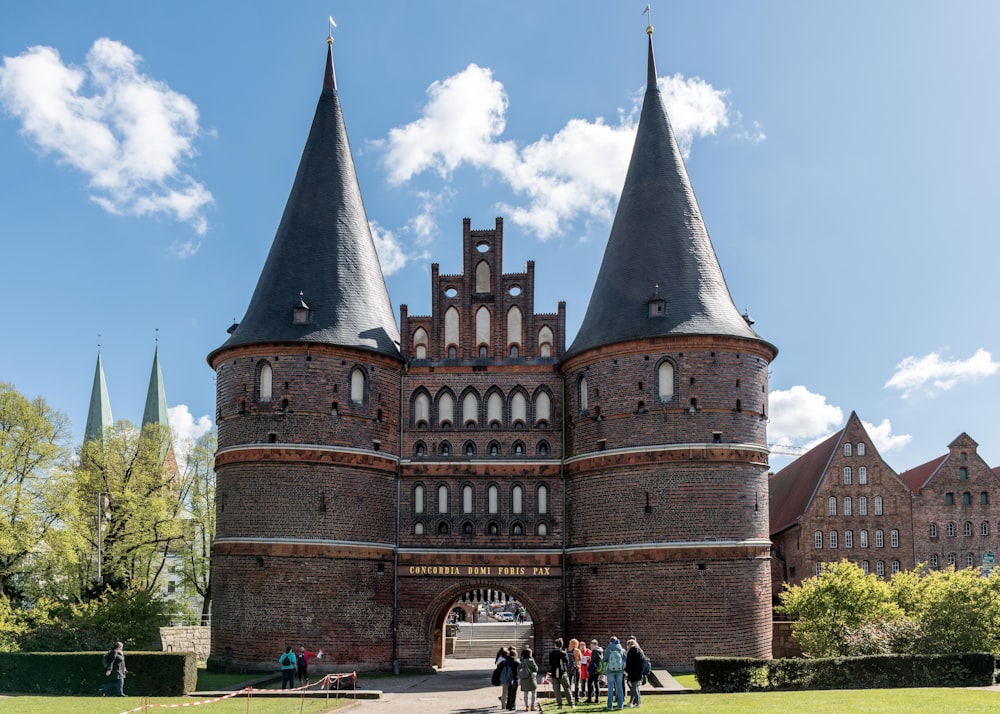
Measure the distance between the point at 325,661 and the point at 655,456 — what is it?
11414 mm

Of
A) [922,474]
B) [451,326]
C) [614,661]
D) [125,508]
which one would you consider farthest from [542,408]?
[922,474]

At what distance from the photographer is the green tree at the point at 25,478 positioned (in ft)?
117

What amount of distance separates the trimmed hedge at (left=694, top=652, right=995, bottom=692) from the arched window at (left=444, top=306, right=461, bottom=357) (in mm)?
14524

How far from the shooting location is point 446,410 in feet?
116

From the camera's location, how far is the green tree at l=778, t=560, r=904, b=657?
29.5m

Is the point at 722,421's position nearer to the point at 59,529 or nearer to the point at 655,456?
the point at 655,456

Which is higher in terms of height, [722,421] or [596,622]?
[722,421]

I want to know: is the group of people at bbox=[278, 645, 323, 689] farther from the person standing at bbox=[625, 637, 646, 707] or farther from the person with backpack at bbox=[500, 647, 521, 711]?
the person standing at bbox=[625, 637, 646, 707]

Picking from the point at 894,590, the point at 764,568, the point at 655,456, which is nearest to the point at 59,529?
the point at 655,456

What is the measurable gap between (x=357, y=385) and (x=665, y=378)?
9534 millimetres

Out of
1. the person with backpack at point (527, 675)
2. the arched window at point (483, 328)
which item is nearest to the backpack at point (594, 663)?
the person with backpack at point (527, 675)

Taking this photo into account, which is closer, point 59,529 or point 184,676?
point 184,676

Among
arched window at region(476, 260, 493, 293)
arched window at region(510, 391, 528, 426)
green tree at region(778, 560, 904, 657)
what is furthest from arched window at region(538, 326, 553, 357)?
green tree at region(778, 560, 904, 657)

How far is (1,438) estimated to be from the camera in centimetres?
3612
